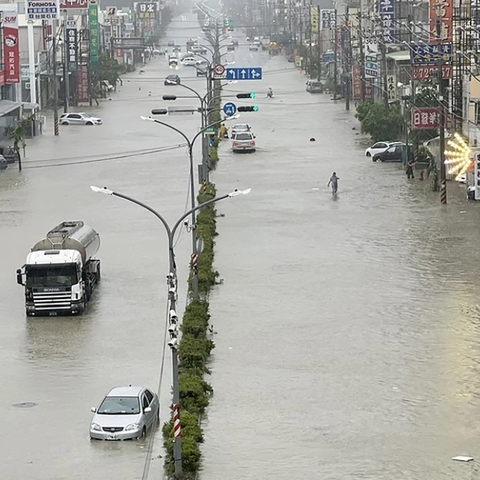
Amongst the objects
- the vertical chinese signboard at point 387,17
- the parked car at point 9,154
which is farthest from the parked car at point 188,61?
the parked car at point 9,154

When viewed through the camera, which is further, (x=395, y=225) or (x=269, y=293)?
(x=395, y=225)

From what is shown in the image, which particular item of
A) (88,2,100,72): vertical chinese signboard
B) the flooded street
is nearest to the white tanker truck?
the flooded street

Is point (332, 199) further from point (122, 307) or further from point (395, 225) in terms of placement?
point (122, 307)

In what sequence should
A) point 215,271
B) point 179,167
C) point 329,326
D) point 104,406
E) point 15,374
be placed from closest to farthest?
1. point 104,406
2. point 15,374
3. point 329,326
4. point 215,271
5. point 179,167

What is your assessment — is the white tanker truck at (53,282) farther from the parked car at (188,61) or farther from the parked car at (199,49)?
the parked car at (199,49)

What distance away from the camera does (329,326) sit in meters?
36.9

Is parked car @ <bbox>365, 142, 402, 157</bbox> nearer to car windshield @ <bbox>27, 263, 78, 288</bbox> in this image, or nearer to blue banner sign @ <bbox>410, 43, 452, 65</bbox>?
blue banner sign @ <bbox>410, 43, 452, 65</bbox>

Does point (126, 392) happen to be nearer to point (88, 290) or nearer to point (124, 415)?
point (124, 415)

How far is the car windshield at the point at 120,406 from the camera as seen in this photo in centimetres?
2777

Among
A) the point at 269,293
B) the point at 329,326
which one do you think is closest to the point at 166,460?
the point at 329,326

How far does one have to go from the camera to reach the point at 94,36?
11794 centimetres

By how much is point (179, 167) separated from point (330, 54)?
209 ft

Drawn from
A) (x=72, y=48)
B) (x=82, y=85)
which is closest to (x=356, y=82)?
(x=82, y=85)

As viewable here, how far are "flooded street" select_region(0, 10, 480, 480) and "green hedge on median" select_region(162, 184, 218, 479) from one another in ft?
1.23
